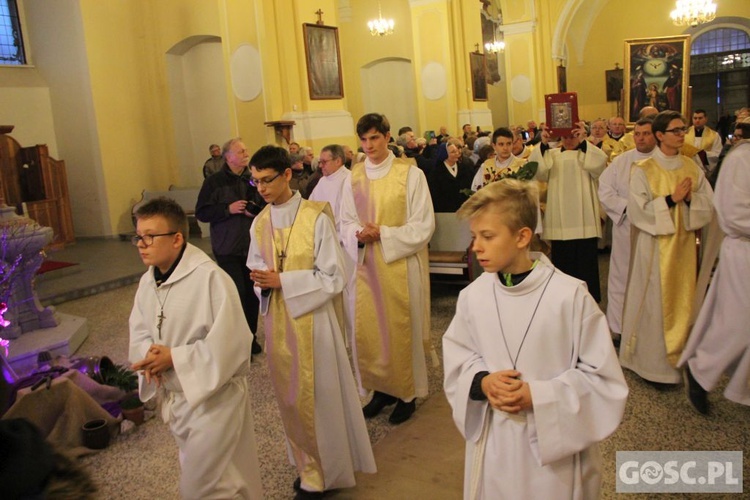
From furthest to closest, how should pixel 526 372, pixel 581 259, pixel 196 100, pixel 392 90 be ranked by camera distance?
pixel 392 90 < pixel 196 100 < pixel 581 259 < pixel 526 372

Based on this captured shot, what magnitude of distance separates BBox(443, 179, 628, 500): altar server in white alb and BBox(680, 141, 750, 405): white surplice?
7.01 feet

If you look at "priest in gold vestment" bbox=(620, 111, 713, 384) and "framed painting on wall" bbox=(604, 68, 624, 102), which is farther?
"framed painting on wall" bbox=(604, 68, 624, 102)

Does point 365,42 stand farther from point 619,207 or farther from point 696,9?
point 619,207

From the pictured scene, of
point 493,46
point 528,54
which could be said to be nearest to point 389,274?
point 493,46

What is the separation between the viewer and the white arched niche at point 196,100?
14.8 m

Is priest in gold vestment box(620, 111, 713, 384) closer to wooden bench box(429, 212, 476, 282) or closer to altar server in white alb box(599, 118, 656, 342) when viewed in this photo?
altar server in white alb box(599, 118, 656, 342)

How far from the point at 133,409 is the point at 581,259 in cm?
442

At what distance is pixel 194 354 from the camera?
2775 millimetres

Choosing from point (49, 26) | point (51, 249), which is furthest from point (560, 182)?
point (49, 26)

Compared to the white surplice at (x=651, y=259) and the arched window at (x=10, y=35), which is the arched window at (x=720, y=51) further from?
the white surplice at (x=651, y=259)

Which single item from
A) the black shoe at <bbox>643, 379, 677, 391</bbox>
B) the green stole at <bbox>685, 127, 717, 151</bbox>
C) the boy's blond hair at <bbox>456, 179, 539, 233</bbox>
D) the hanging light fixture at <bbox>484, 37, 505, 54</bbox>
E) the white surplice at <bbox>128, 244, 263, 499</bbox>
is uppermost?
the hanging light fixture at <bbox>484, 37, 505, 54</bbox>

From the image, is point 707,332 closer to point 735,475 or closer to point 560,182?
point 735,475

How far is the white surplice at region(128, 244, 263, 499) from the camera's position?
9.12 ft

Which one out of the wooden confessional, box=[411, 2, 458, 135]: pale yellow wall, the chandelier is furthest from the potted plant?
the chandelier
